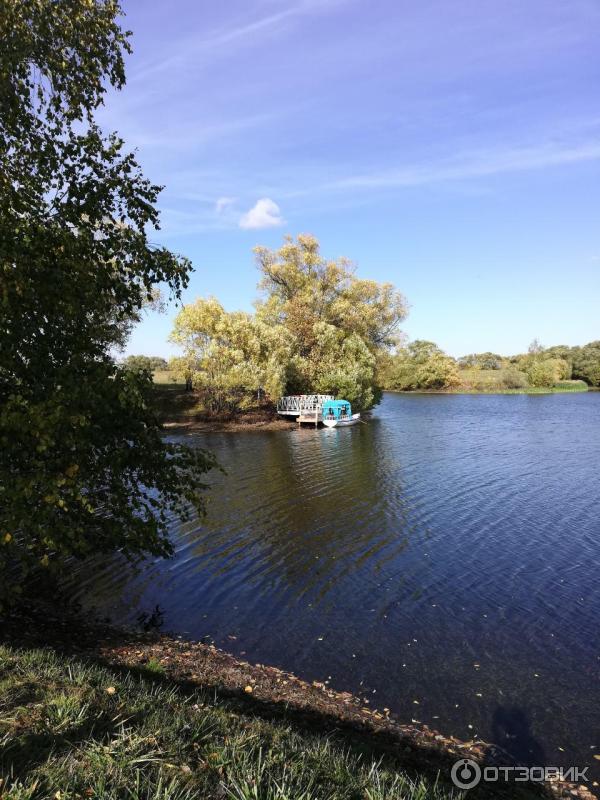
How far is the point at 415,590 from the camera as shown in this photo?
49.5ft

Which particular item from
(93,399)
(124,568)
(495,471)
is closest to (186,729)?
(93,399)

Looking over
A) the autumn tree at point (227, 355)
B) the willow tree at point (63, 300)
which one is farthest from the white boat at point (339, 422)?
the willow tree at point (63, 300)

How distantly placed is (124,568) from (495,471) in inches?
965

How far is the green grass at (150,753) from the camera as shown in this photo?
4.77 metres

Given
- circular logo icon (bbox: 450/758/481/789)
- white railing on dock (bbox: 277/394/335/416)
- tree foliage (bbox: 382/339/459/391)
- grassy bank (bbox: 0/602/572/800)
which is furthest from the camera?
tree foliage (bbox: 382/339/459/391)

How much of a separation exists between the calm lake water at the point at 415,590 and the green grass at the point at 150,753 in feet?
12.7

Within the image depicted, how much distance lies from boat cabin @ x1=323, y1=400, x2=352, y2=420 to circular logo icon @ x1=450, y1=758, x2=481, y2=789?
163 feet

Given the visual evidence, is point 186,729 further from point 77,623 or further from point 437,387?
point 437,387

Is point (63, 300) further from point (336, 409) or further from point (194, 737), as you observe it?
point (336, 409)

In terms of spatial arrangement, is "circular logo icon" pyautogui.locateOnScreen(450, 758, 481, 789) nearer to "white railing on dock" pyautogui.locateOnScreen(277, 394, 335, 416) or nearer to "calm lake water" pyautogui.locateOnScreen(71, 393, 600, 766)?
"calm lake water" pyautogui.locateOnScreen(71, 393, 600, 766)

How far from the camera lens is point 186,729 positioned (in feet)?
20.3

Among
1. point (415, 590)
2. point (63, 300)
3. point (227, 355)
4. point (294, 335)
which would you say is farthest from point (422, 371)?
point (63, 300)

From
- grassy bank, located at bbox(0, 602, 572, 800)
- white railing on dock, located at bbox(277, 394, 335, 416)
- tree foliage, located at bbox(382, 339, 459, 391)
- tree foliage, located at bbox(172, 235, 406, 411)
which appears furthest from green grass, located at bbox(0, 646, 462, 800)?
tree foliage, located at bbox(382, 339, 459, 391)

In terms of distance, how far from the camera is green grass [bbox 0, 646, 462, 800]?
477 centimetres
